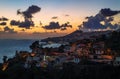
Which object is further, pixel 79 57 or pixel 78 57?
pixel 79 57

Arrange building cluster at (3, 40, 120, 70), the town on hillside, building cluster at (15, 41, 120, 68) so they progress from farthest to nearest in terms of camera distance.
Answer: building cluster at (15, 41, 120, 68) → building cluster at (3, 40, 120, 70) → the town on hillside

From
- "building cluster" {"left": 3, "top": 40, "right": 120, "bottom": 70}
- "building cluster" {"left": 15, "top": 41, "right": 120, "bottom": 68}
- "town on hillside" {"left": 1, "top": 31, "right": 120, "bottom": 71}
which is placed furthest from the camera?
"building cluster" {"left": 15, "top": 41, "right": 120, "bottom": 68}

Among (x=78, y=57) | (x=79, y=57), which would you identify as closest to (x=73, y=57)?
(x=78, y=57)

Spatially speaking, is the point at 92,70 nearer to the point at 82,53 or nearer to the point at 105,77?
the point at 105,77

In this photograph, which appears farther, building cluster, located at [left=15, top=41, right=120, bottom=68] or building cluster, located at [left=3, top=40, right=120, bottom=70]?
building cluster, located at [left=15, top=41, right=120, bottom=68]

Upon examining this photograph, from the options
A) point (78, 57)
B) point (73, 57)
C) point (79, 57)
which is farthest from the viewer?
point (79, 57)

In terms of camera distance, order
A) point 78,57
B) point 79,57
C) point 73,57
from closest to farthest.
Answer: point 73,57 → point 78,57 → point 79,57

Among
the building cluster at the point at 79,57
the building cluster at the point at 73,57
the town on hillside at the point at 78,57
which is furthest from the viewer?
the building cluster at the point at 79,57

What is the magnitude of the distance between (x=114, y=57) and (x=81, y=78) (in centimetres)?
928

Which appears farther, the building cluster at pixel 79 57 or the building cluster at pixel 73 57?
the building cluster at pixel 79 57

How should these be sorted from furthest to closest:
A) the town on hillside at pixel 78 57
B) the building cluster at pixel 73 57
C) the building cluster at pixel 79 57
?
1. the building cluster at pixel 79 57
2. the building cluster at pixel 73 57
3. the town on hillside at pixel 78 57

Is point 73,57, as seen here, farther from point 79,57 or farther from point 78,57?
point 79,57

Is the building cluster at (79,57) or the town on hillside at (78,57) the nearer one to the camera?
the town on hillside at (78,57)

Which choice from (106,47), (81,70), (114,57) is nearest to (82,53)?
(106,47)
